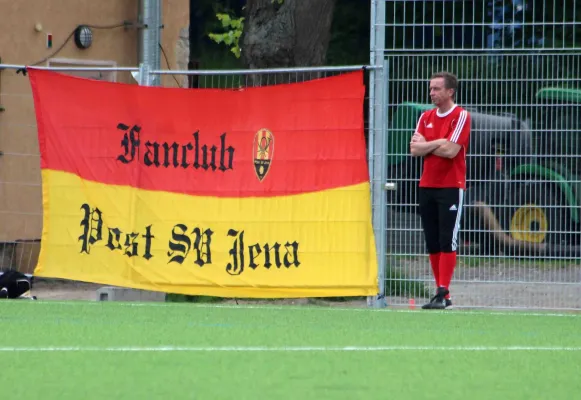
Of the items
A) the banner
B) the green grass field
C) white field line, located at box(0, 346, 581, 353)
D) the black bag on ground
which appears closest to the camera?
the green grass field

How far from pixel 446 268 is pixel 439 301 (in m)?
0.25

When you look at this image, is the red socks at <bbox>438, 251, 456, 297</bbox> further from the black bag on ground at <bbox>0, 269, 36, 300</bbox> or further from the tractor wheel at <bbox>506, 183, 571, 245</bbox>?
the black bag on ground at <bbox>0, 269, 36, 300</bbox>

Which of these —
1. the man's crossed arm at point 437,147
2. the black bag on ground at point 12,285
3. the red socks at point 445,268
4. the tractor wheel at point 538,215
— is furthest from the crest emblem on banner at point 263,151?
the black bag on ground at point 12,285

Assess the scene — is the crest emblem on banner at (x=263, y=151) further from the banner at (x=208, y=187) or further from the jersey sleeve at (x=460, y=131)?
the jersey sleeve at (x=460, y=131)

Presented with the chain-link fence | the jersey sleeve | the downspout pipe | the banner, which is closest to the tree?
the downspout pipe

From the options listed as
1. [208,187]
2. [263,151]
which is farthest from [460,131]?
[208,187]

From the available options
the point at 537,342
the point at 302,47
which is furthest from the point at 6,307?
the point at 302,47

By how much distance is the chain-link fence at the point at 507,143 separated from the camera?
36.1 feet

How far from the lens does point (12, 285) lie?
451 inches

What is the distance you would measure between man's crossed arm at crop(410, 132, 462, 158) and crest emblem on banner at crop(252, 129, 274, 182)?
1.35m

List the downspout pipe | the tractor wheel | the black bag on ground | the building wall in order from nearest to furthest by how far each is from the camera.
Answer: the tractor wheel, the black bag on ground, the downspout pipe, the building wall

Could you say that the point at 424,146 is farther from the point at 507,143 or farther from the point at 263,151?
the point at 263,151

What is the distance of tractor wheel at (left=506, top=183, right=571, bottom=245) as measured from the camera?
11.0 meters

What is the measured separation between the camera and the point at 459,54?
36.4ft
